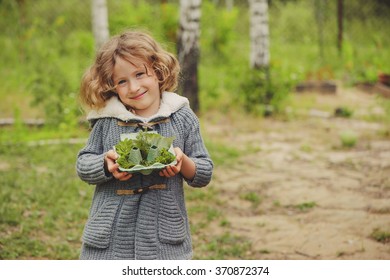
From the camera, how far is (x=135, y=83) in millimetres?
2355

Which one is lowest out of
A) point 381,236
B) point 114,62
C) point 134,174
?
point 381,236

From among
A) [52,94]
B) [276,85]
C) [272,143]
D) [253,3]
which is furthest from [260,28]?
[52,94]

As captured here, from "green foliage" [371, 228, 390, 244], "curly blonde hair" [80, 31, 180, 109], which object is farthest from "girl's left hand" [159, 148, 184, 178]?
"green foliage" [371, 228, 390, 244]

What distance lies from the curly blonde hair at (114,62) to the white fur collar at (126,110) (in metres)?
0.04

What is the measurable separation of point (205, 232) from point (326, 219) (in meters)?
0.96

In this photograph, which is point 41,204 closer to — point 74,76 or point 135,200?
point 135,200

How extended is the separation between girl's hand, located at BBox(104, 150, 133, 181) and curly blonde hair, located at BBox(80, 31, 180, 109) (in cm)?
30

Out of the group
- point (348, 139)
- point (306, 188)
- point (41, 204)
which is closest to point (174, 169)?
point (41, 204)

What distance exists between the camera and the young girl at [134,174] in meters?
2.33

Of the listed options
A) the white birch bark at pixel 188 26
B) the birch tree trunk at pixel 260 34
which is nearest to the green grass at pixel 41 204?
the white birch bark at pixel 188 26

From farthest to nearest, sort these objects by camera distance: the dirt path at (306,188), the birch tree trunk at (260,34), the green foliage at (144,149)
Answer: the birch tree trunk at (260,34)
the dirt path at (306,188)
the green foliage at (144,149)

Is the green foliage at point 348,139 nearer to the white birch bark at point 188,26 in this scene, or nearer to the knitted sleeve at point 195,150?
the white birch bark at point 188,26

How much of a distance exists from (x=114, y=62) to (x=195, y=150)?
1.77ft
